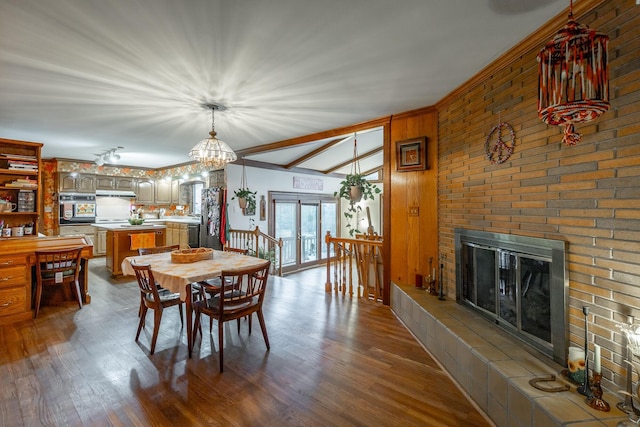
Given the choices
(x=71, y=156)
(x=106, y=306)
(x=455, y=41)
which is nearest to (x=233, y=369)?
(x=106, y=306)

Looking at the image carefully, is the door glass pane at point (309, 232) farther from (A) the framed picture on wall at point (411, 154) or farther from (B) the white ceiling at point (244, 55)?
(A) the framed picture on wall at point (411, 154)

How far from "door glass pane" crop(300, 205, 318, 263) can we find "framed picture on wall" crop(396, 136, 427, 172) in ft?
13.7

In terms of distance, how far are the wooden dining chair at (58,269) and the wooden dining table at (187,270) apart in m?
1.09

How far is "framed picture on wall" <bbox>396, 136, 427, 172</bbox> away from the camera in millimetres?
3498

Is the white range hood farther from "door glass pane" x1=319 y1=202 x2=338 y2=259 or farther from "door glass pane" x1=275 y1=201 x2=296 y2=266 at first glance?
"door glass pane" x1=319 y1=202 x2=338 y2=259

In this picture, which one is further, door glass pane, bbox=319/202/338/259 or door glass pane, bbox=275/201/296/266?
door glass pane, bbox=319/202/338/259

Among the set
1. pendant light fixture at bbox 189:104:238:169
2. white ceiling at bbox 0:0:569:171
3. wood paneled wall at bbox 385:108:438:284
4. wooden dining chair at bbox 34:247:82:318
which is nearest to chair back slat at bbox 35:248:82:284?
wooden dining chair at bbox 34:247:82:318

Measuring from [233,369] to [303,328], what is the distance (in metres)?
0.98

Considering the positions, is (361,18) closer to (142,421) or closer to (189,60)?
(189,60)

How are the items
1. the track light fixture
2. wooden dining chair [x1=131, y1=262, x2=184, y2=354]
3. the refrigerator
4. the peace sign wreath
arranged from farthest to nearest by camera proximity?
the refrigerator < the track light fixture < wooden dining chair [x1=131, y1=262, x2=184, y2=354] < the peace sign wreath

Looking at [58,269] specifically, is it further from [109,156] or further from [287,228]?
[287,228]

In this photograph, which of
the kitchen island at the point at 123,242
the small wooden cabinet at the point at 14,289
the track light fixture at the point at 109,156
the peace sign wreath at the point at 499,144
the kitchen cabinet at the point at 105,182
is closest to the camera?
the peace sign wreath at the point at 499,144

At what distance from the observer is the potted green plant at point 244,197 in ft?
19.6

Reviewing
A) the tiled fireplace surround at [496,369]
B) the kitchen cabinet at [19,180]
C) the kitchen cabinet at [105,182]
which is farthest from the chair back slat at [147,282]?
the kitchen cabinet at [105,182]
